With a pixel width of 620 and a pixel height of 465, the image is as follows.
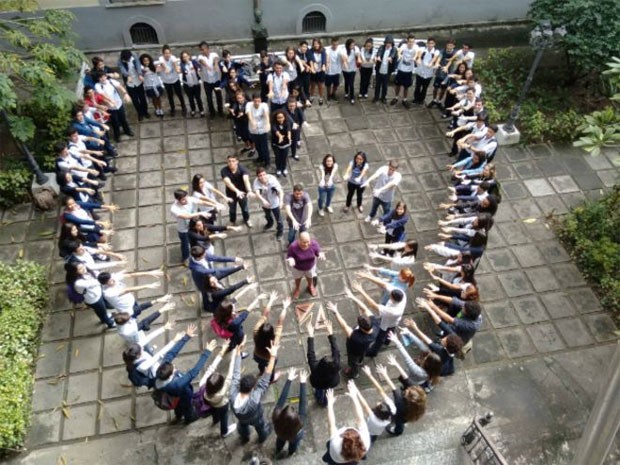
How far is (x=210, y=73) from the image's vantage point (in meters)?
11.1

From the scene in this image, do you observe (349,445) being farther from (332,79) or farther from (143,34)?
(143,34)

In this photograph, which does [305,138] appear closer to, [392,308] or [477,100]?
[477,100]

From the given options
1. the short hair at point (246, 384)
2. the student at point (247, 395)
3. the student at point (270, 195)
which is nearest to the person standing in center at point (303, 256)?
the student at point (270, 195)

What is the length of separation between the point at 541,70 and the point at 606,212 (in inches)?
196

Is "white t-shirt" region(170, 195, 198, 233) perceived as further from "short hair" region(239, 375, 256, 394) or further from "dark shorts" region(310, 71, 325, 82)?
"dark shorts" region(310, 71, 325, 82)

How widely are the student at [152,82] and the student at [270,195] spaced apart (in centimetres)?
369

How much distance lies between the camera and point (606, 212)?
384 inches

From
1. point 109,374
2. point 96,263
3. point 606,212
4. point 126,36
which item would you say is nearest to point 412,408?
point 109,374

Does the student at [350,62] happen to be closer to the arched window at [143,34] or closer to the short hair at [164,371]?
the arched window at [143,34]

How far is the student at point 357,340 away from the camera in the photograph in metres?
6.58

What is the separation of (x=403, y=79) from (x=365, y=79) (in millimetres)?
837

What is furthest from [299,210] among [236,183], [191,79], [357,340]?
[191,79]

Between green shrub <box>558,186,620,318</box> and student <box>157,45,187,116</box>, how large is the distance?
810 cm

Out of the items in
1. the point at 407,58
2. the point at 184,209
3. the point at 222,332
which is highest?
the point at 407,58
